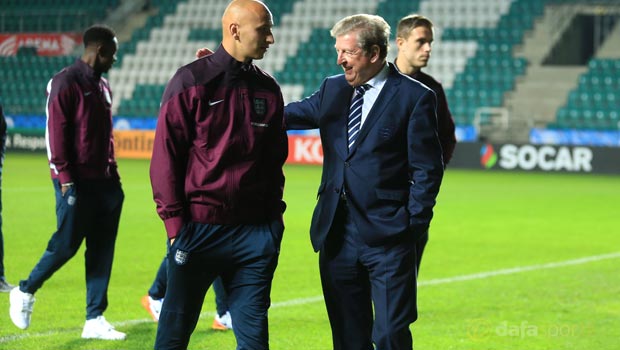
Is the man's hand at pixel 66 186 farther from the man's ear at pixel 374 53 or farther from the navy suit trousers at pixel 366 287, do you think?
the man's ear at pixel 374 53

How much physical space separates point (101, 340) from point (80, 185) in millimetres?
1064

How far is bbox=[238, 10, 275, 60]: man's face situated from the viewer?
5004mm

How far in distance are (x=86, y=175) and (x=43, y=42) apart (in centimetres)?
3084

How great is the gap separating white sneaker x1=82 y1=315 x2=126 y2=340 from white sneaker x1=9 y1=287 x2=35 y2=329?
435 millimetres

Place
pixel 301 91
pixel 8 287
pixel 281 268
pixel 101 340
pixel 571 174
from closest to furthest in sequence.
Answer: pixel 101 340, pixel 8 287, pixel 281 268, pixel 571 174, pixel 301 91

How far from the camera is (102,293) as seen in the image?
7398 mm

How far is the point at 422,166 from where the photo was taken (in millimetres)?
5262

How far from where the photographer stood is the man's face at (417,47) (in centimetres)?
712

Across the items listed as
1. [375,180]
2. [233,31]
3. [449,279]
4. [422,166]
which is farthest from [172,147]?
[449,279]

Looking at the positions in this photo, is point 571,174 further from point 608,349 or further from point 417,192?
point 417,192

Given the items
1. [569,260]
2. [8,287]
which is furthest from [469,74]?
[8,287]

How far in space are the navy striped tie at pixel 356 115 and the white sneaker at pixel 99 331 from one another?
2.76m

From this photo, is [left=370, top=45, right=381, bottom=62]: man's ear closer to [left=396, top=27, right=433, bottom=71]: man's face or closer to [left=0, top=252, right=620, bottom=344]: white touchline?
[left=396, top=27, right=433, bottom=71]: man's face

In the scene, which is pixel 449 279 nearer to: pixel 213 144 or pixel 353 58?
pixel 353 58
